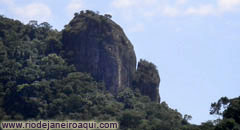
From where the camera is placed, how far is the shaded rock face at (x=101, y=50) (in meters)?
79.3

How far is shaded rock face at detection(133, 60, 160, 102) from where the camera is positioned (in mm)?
81394

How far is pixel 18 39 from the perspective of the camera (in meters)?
85.0

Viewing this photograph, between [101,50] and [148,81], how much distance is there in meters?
7.15

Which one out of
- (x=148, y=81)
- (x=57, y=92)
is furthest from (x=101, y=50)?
(x=57, y=92)

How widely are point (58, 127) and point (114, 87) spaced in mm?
26287

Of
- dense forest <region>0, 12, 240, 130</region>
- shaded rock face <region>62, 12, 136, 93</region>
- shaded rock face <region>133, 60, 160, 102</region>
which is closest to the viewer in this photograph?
dense forest <region>0, 12, 240, 130</region>

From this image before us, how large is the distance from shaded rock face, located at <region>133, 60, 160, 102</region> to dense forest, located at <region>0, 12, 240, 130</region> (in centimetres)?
13

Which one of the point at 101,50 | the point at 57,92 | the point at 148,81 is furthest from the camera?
the point at 148,81

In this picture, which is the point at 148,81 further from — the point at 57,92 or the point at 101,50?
the point at 57,92

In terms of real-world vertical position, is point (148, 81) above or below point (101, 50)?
below

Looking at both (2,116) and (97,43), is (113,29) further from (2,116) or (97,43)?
(2,116)

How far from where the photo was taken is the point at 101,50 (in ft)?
264

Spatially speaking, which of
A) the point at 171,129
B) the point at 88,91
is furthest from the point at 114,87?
the point at 171,129

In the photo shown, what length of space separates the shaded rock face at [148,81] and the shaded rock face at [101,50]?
0.90 metres
